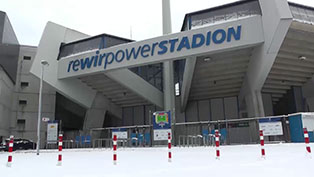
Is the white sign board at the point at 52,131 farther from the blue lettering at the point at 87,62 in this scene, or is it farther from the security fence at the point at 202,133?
the blue lettering at the point at 87,62

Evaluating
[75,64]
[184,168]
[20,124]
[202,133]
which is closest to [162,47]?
[202,133]

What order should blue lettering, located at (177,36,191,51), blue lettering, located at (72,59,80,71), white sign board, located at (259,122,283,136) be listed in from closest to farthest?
1. white sign board, located at (259,122,283,136)
2. blue lettering, located at (177,36,191,51)
3. blue lettering, located at (72,59,80,71)

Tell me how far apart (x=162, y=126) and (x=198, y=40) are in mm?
7210

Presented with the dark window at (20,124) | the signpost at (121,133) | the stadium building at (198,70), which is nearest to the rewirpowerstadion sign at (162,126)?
the stadium building at (198,70)

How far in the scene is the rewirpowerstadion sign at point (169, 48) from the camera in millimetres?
18969

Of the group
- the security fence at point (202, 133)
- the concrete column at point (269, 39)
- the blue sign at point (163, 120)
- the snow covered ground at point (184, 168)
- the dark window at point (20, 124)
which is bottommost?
the snow covered ground at point (184, 168)

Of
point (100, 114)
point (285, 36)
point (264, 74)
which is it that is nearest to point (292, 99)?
point (264, 74)

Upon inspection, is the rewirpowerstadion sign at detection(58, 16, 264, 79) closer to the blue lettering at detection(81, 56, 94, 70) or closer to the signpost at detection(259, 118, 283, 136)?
the blue lettering at detection(81, 56, 94, 70)

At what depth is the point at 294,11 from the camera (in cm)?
1809

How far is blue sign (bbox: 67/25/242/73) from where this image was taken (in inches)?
767

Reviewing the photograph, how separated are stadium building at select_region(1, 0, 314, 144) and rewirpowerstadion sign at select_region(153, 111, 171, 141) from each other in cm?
326

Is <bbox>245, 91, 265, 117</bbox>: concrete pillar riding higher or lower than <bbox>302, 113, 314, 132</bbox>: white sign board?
higher

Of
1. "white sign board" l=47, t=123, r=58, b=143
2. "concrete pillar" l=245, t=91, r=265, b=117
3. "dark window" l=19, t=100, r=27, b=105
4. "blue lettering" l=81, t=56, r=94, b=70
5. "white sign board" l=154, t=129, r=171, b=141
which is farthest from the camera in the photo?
"dark window" l=19, t=100, r=27, b=105

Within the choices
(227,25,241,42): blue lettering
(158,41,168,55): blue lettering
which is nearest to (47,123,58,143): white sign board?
(158,41,168,55): blue lettering
